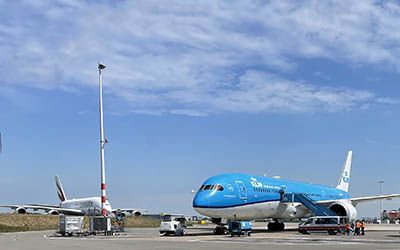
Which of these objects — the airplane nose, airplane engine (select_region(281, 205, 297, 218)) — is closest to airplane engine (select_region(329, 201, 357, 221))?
airplane engine (select_region(281, 205, 297, 218))

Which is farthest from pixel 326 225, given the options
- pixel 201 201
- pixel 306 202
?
pixel 201 201

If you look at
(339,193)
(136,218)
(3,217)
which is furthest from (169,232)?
(136,218)

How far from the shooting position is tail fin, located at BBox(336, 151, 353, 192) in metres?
74.9

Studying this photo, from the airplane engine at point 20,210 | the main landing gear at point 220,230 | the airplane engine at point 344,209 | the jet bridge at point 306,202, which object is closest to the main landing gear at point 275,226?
the jet bridge at point 306,202

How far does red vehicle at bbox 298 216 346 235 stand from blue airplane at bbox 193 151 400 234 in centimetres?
428

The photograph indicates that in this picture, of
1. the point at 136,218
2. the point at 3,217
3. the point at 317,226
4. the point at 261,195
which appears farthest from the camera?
the point at 136,218

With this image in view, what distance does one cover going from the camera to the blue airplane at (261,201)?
42.3 meters

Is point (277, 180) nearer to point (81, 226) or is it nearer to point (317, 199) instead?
point (317, 199)

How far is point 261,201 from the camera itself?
47.1 meters

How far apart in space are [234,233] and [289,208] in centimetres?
1247

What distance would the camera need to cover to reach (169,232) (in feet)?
149

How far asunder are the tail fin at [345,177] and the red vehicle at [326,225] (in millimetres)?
30742

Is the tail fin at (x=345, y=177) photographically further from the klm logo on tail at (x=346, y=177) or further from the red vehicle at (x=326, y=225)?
the red vehicle at (x=326, y=225)

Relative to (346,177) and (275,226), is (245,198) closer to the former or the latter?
(275,226)
